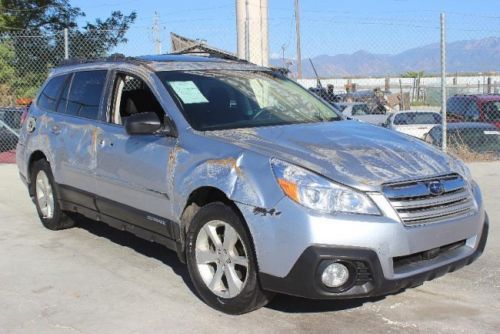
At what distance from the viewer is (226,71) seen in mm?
5434

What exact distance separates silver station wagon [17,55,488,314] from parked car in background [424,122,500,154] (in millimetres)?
6235

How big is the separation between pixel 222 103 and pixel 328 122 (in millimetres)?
866

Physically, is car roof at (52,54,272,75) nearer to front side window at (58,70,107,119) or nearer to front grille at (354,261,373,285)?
front side window at (58,70,107,119)

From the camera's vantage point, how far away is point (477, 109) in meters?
14.0

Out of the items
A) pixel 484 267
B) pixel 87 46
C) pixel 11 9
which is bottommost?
pixel 484 267

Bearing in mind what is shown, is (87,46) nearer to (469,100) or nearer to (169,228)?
(469,100)

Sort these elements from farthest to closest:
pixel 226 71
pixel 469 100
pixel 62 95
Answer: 1. pixel 469 100
2. pixel 62 95
3. pixel 226 71

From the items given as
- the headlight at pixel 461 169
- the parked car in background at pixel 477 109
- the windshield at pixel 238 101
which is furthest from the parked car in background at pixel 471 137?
the headlight at pixel 461 169

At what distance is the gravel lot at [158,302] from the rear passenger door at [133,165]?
0.49 meters

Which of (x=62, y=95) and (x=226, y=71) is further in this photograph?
(x=62, y=95)

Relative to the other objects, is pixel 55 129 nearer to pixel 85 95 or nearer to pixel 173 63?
pixel 85 95

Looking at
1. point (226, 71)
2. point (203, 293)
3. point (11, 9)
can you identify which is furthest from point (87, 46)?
point (203, 293)

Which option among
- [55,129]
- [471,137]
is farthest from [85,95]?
[471,137]

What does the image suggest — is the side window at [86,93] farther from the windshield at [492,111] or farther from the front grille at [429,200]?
the windshield at [492,111]
